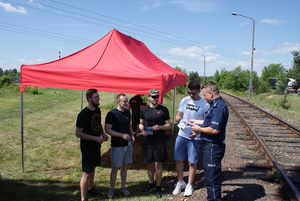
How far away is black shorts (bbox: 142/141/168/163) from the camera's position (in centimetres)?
448

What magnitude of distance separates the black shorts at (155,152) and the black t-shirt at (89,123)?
0.82 metres

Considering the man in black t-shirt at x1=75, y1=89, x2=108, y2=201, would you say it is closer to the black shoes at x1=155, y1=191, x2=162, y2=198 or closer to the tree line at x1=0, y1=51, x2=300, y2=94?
the black shoes at x1=155, y1=191, x2=162, y2=198

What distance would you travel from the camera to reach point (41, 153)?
7.31 m

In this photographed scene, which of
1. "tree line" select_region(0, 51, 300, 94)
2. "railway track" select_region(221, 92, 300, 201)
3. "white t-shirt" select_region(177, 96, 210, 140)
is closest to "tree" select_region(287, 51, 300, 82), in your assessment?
"tree line" select_region(0, 51, 300, 94)

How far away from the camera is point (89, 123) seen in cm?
418

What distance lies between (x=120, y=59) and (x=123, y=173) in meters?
2.72

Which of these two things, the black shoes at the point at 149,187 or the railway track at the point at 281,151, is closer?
the black shoes at the point at 149,187

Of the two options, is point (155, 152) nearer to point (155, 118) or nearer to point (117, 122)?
point (155, 118)

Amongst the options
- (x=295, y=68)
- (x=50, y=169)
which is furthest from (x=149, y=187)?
(x=295, y=68)

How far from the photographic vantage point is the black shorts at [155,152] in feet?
14.7

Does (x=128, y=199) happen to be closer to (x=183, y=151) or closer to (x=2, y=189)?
(x=183, y=151)

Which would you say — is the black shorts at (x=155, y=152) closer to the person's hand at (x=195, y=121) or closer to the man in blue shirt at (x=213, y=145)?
the person's hand at (x=195, y=121)

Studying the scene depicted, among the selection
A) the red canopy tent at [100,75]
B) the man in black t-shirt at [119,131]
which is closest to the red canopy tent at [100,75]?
the red canopy tent at [100,75]

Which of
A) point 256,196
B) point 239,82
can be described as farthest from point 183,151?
point 239,82
